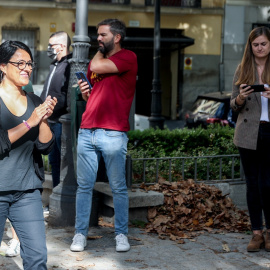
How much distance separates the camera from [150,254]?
5.17 metres

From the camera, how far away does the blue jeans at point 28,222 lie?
3.46 m

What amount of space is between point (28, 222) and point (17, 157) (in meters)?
0.39

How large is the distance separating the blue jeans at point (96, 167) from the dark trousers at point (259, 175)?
1118 millimetres

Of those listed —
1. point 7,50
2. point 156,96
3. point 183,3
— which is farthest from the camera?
point 183,3

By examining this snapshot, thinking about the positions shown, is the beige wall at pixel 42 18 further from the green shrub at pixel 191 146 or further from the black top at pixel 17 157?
the black top at pixel 17 157

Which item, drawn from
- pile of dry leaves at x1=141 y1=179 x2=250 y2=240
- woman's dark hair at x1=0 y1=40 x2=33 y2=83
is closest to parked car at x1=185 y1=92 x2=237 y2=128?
pile of dry leaves at x1=141 y1=179 x2=250 y2=240

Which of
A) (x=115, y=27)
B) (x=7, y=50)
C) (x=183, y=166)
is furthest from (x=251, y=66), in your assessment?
(x=7, y=50)

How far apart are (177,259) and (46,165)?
321 centimetres

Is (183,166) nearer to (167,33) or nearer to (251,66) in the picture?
(251,66)

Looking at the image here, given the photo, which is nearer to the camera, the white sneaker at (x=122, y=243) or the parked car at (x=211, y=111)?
the white sneaker at (x=122, y=243)

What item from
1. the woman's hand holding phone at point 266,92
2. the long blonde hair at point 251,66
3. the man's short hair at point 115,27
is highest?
the man's short hair at point 115,27

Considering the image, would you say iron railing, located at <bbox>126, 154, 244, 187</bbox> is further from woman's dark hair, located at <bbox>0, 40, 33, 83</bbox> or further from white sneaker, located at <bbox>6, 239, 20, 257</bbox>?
woman's dark hair, located at <bbox>0, 40, 33, 83</bbox>

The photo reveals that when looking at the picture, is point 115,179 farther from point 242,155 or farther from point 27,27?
point 27,27

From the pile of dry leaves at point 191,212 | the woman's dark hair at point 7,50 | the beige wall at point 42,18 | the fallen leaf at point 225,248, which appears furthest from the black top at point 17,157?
the beige wall at point 42,18
